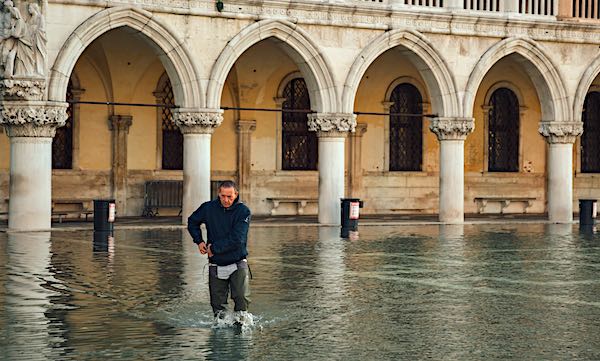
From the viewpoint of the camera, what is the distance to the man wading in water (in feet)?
40.6

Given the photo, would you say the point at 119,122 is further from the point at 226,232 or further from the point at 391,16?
the point at 226,232

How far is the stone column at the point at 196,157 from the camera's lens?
28906 millimetres

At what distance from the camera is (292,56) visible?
2997cm

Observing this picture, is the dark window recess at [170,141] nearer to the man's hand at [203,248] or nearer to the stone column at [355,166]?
the stone column at [355,166]

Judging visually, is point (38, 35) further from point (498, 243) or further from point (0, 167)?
point (498, 243)

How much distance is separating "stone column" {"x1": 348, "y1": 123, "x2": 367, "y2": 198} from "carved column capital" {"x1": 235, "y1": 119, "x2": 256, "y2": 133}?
9.80ft

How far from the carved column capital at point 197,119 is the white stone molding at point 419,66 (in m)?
3.32

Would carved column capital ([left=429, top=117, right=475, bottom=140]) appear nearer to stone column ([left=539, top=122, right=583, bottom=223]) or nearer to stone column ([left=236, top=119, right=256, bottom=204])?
stone column ([left=539, top=122, right=583, bottom=223])

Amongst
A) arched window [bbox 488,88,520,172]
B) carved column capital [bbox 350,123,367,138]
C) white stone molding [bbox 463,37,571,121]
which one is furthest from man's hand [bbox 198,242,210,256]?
arched window [bbox 488,88,520,172]

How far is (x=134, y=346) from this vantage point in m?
11.2

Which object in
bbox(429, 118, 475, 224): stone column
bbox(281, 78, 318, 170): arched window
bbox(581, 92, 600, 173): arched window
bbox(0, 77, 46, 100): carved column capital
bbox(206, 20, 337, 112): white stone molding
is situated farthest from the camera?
bbox(581, 92, 600, 173): arched window

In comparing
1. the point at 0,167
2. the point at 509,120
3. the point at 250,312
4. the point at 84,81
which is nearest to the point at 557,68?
the point at 509,120

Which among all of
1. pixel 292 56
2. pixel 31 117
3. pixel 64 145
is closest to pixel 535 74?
pixel 292 56

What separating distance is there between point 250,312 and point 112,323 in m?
1.64
